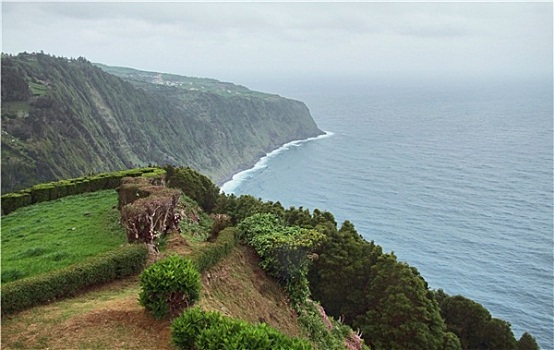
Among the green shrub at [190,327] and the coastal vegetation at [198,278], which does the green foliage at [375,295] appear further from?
the green shrub at [190,327]

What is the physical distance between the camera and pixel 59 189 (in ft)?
104

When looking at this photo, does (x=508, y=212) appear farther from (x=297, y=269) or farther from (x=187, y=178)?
(x=297, y=269)

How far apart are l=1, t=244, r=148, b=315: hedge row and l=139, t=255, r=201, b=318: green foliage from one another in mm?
3738

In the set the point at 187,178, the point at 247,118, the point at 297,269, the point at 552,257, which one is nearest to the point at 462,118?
the point at 247,118

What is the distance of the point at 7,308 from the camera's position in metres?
13.1

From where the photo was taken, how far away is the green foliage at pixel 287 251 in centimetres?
1958

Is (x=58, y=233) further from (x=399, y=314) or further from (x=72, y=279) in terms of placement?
(x=399, y=314)

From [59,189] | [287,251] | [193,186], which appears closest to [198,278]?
[287,251]

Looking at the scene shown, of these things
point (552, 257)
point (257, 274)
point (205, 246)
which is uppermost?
point (205, 246)

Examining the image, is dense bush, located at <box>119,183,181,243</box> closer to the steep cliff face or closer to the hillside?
the hillside

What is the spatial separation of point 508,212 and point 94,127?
9411cm

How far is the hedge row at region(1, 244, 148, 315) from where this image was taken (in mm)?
13344

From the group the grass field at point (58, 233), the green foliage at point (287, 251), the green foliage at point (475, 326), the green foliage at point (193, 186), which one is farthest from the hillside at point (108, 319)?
the green foliage at point (475, 326)

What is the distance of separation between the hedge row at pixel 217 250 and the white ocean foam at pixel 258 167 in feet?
268
